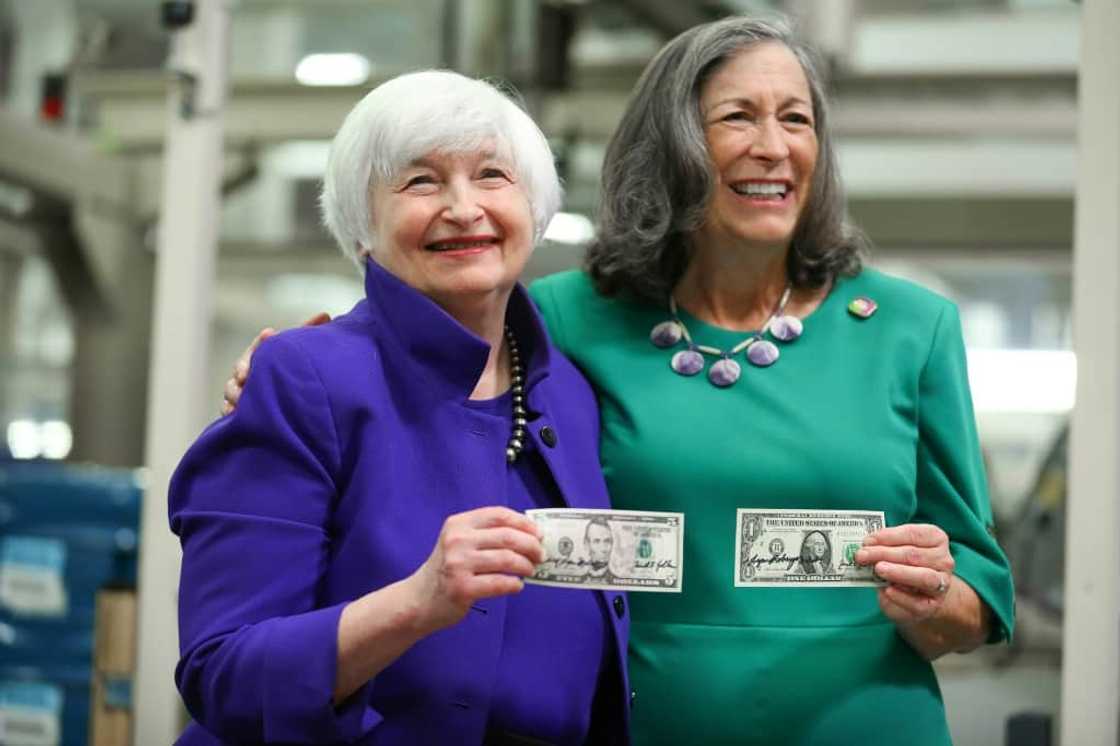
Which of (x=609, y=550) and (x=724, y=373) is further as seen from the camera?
(x=724, y=373)

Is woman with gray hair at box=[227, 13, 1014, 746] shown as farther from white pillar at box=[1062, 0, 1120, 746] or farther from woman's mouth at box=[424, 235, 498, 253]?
white pillar at box=[1062, 0, 1120, 746]

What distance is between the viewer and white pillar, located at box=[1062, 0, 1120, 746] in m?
2.52

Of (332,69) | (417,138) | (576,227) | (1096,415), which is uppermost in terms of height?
(332,69)

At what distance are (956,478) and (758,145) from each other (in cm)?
49

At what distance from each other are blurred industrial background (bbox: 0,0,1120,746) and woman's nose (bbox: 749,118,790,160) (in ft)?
8.41

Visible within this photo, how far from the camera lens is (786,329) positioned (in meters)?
1.93

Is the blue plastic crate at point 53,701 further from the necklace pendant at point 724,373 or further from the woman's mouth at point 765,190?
the woman's mouth at point 765,190

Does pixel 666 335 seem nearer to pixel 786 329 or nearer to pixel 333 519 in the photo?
pixel 786 329

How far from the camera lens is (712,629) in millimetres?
1816

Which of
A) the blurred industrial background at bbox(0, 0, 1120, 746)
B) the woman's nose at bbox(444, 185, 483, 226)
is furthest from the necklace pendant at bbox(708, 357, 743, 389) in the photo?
the blurred industrial background at bbox(0, 0, 1120, 746)

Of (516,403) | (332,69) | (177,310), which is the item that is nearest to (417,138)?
(516,403)

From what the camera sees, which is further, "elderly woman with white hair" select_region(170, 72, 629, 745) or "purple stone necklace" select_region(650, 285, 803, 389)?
"purple stone necklace" select_region(650, 285, 803, 389)

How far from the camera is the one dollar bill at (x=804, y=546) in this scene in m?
1.62

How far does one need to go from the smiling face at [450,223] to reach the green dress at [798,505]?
1.16ft
